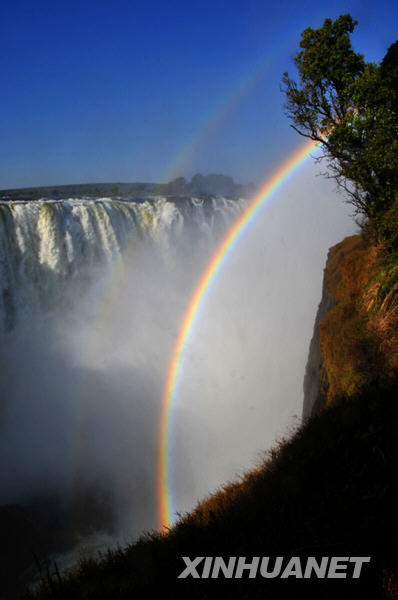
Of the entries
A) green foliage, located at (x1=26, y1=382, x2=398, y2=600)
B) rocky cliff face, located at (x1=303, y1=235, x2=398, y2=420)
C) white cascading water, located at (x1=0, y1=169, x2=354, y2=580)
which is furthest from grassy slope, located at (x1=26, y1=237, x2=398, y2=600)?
white cascading water, located at (x1=0, y1=169, x2=354, y2=580)

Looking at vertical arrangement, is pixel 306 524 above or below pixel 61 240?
below

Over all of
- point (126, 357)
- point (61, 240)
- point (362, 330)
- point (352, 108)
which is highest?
point (61, 240)

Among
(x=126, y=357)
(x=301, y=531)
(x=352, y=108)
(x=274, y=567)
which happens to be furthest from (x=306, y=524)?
(x=126, y=357)

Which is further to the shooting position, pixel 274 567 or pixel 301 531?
pixel 301 531

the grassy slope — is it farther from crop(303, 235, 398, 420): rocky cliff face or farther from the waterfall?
the waterfall

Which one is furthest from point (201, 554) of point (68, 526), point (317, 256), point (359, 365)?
point (317, 256)

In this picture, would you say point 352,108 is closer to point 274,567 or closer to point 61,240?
point 274,567

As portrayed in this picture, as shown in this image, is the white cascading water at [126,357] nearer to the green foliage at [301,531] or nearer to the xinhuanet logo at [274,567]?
the green foliage at [301,531]
